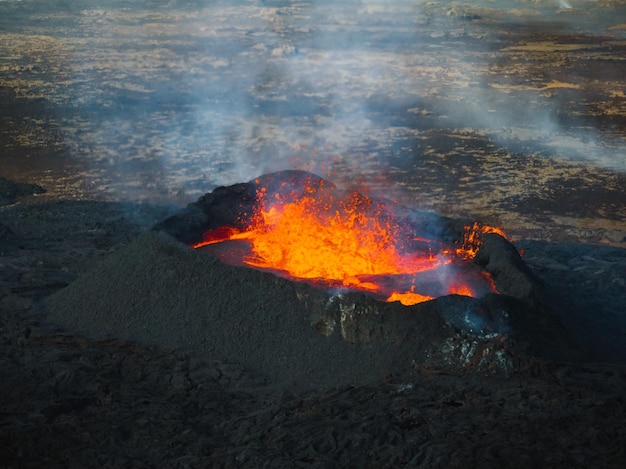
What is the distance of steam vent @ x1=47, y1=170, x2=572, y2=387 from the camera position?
20.6 feet

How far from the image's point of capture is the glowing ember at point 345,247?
721cm

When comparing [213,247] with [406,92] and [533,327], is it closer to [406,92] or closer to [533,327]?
[533,327]

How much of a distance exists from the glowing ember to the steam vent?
2cm

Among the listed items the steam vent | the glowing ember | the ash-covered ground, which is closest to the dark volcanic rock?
the ash-covered ground

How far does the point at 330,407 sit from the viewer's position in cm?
577

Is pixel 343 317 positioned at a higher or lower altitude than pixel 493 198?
higher

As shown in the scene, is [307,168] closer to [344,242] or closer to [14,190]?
[14,190]

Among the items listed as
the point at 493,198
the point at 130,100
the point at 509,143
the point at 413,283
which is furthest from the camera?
the point at 130,100

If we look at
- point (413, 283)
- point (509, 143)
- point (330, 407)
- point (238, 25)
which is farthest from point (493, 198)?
point (238, 25)

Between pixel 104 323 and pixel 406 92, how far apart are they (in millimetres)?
14058

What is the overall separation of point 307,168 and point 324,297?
7232 mm

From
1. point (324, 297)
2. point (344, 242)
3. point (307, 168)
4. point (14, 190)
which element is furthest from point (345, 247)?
point (14, 190)

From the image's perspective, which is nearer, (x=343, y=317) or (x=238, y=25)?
(x=343, y=317)

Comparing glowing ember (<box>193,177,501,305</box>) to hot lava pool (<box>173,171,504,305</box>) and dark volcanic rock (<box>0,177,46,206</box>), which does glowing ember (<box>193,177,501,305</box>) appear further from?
dark volcanic rock (<box>0,177,46,206</box>)
